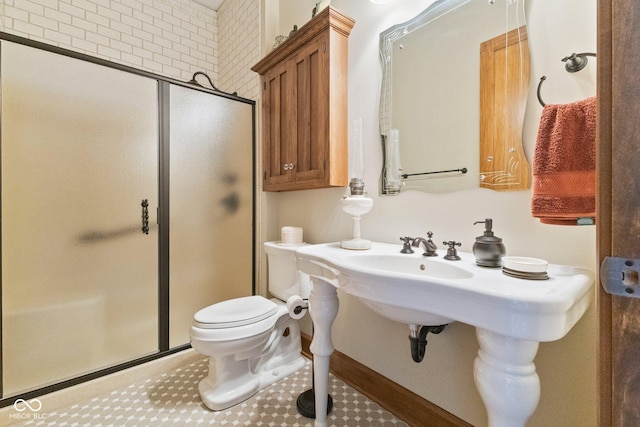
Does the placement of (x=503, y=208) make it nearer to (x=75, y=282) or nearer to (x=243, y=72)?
(x=75, y=282)

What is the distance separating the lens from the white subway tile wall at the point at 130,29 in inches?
76.5

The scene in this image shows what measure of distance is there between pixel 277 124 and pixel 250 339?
1303 mm

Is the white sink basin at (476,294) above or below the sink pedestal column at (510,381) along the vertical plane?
above

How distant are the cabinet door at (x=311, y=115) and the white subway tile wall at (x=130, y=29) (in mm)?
838

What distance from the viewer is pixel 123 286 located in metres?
1.57

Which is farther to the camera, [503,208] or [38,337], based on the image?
[38,337]

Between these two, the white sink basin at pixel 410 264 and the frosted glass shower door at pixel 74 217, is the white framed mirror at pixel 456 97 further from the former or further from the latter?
the frosted glass shower door at pixel 74 217

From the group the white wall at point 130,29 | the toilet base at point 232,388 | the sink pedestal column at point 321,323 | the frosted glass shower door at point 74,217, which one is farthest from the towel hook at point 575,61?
the white wall at point 130,29

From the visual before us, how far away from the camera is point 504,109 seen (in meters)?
0.96

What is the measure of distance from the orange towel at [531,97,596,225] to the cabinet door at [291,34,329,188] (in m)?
0.94

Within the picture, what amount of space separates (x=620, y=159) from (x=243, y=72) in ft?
8.06

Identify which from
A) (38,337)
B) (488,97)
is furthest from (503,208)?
(38,337)

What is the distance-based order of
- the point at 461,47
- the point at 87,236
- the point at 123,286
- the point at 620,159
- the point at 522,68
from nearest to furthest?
the point at 620,159 → the point at 522,68 → the point at 461,47 → the point at 87,236 → the point at 123,286

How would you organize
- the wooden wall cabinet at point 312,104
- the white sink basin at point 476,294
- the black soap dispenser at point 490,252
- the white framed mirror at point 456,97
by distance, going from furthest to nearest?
the wooden wall cabinet at point 312,104 → the white framed mirror at point 456,97 → the black soap dispenser at point 490,252 → the white sink basin at point 476,294
